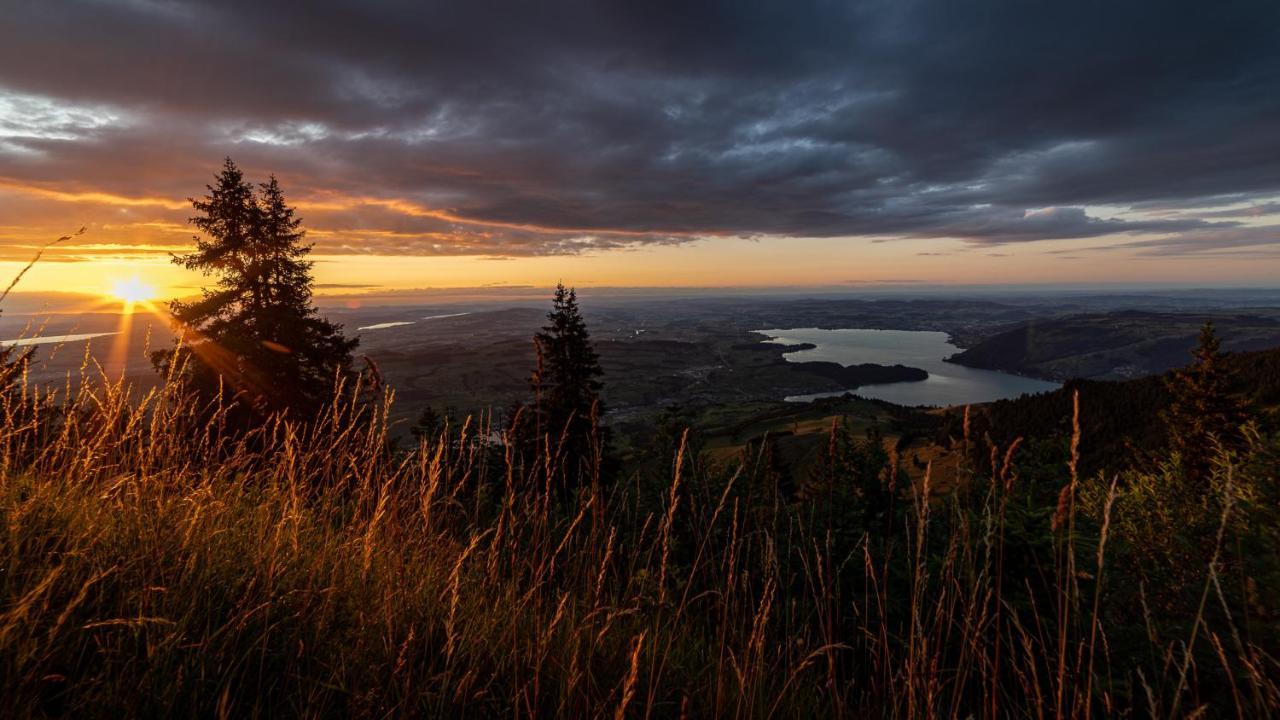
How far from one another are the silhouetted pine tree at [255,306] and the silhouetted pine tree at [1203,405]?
154 feet

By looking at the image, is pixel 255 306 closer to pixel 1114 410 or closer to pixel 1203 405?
pixel 1203 405

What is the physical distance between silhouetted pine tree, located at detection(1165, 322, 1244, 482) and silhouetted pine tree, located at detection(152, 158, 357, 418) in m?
46.8

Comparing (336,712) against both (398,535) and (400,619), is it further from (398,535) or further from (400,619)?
(398,535)

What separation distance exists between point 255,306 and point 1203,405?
52.8m

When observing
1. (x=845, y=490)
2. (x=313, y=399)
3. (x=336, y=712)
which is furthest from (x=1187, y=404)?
(x=313, y=399)

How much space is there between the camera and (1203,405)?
32594mm

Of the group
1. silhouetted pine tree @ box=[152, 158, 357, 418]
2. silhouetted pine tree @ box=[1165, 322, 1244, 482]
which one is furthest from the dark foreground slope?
silhouetted pine tree @ box=[152, 158, 357, 418]

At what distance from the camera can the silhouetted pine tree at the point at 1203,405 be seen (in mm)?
31047

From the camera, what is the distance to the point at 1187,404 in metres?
34.1

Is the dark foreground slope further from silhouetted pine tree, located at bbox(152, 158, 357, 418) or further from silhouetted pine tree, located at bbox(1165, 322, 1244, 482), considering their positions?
silhouetted pine tree, located at bbox(152, 158, 357, 418)

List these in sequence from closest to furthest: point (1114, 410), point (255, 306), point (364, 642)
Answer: point (364, 642), point (255, 306), point (1114, 410)

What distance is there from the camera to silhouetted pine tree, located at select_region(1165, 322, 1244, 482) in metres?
31.0

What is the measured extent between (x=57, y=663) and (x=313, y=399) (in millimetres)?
22807

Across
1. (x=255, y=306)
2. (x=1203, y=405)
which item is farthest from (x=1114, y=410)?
(x=255, y=306)
